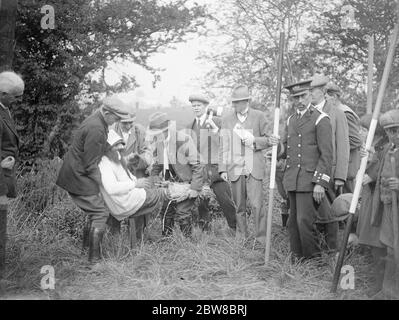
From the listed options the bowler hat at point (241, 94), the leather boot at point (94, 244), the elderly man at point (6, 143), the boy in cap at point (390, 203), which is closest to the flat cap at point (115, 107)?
the elderly man at point (6, 143)

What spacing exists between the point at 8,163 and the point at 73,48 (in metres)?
2.04

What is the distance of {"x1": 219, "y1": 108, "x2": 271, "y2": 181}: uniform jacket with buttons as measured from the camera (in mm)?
6359

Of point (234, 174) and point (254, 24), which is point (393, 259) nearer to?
point (234, 174)

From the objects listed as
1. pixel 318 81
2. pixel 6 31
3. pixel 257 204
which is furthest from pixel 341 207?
pixel 6 31

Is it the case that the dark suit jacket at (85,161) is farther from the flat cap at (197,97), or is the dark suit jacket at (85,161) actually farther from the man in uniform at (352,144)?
the man in uniform at (352,144)

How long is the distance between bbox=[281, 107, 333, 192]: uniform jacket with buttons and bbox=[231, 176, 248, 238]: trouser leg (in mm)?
867

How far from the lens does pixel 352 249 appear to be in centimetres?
573

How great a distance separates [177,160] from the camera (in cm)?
662

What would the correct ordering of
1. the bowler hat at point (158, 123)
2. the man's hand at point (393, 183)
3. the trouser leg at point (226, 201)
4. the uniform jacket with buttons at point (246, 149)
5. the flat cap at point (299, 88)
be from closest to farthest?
the man's hand at point (393, 183) → the flat cap at point (299, 88) → the uniform jacket with buttons at point (246, 149) → the bowler hat at point (158, 123) → the trouser leg at point (226, 201)

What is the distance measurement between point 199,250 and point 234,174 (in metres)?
1.11

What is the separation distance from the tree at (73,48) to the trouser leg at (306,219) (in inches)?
108

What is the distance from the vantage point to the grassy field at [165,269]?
496cm

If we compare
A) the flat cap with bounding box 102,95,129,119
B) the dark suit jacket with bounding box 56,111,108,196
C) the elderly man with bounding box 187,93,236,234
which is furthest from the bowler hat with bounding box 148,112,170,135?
the dark suit jacket with bounding box 56,111,108,196
